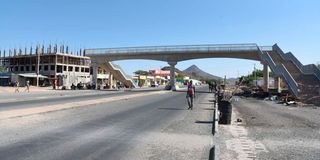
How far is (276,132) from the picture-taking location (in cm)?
1473

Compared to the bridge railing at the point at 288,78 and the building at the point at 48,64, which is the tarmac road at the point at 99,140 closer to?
the bridge railing at the point at 288,78

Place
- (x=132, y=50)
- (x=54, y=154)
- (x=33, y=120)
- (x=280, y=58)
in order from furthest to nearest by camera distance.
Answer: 1. (x=132, y=50)
2. (x=280, y=58)
3. (x=33, y=120)
4. (x=54, y=154)

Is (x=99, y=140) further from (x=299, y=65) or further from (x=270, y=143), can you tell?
(x=299, y=65)

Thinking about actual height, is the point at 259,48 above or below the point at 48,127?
above

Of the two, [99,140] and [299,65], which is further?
[299,65]

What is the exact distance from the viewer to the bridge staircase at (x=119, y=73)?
8933 centimetres


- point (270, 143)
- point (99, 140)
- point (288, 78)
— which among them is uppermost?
point (288, 78)

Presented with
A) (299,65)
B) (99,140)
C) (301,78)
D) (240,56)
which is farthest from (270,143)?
(240,56)

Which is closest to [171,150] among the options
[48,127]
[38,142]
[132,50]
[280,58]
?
[38,142]

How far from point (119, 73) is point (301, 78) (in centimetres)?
5589

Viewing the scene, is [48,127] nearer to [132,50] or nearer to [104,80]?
[132,50]

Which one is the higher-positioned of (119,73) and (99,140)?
(119,73)

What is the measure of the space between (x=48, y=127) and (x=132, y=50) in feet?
224

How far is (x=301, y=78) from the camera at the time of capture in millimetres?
44156
